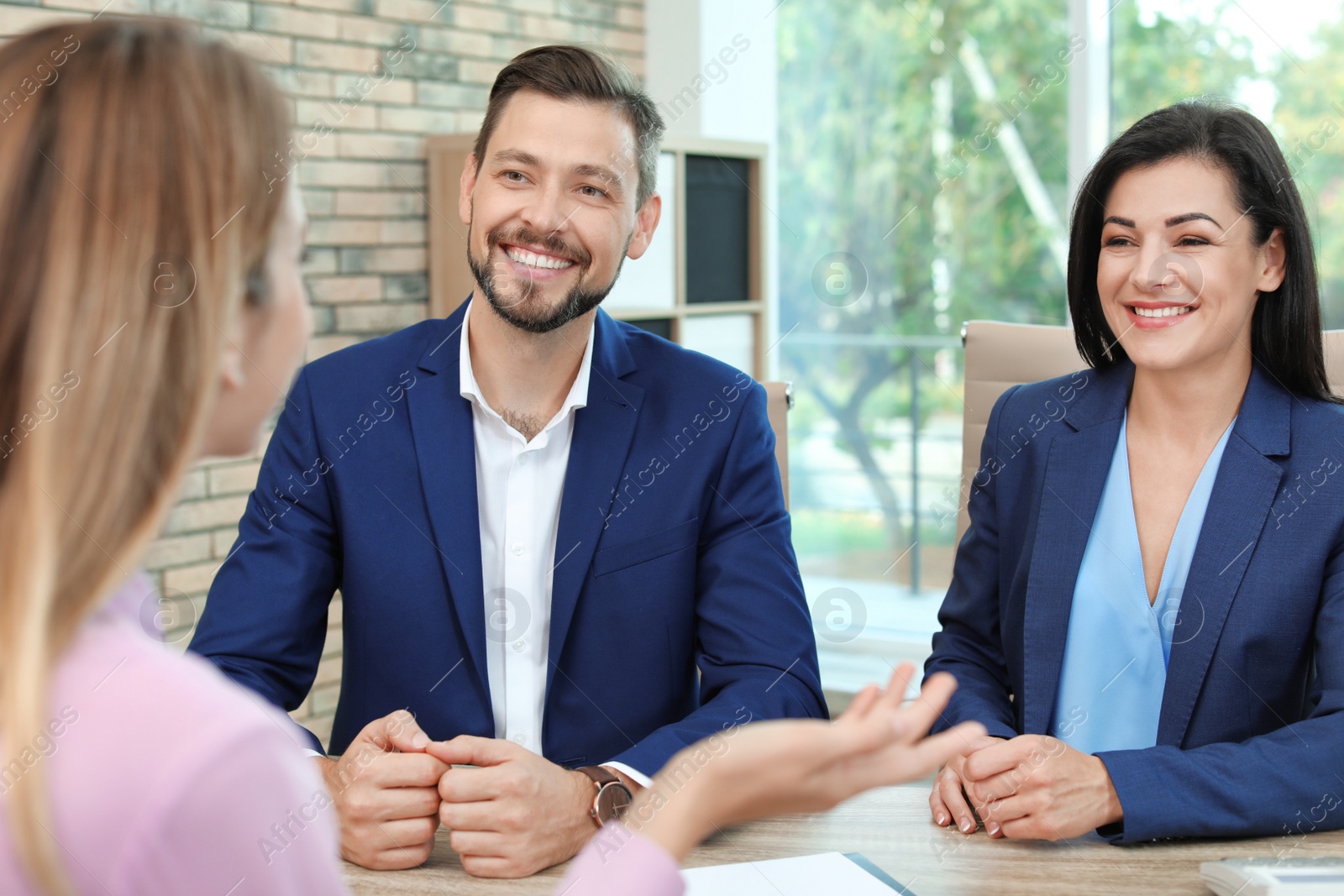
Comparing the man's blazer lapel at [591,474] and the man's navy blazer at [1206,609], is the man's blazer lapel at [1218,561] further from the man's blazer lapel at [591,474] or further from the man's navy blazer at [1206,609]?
the man's blazer lapel at [591,474]

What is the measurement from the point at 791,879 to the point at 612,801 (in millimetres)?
291

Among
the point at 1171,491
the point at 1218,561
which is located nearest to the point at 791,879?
the point at 1218,561

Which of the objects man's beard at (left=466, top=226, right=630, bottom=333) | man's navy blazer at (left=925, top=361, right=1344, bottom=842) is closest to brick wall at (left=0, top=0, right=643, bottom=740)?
man's beard at (left=466, top=226, right=630, bottom=333)

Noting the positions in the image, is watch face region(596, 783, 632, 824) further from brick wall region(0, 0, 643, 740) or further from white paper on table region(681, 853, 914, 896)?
brick wall region(0, 0, 643, 740)

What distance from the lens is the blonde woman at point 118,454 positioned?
586 mm

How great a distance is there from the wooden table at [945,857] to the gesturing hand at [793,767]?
0.33 m

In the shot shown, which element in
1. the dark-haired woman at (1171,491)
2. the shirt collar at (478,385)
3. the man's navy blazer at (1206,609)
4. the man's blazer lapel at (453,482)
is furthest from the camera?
the shirt collar at (478,385)

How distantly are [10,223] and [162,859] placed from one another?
35 centimetres

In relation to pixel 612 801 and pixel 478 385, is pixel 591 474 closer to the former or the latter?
pixel 478 385

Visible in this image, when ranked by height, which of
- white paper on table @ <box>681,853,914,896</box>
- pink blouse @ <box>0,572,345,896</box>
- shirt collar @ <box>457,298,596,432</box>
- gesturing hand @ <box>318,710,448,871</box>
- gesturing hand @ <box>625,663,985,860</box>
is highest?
shirt collar @ <box>457,298,596,432</box>

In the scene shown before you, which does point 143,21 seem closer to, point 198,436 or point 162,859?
point 198,436

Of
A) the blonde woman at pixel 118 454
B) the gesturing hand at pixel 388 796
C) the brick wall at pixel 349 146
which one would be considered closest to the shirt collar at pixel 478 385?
the gesturing hand at pixel 388 796

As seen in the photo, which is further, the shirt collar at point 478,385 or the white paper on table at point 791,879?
the shirt collar at point 478,385

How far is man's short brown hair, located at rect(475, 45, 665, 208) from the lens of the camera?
176 centimetres
